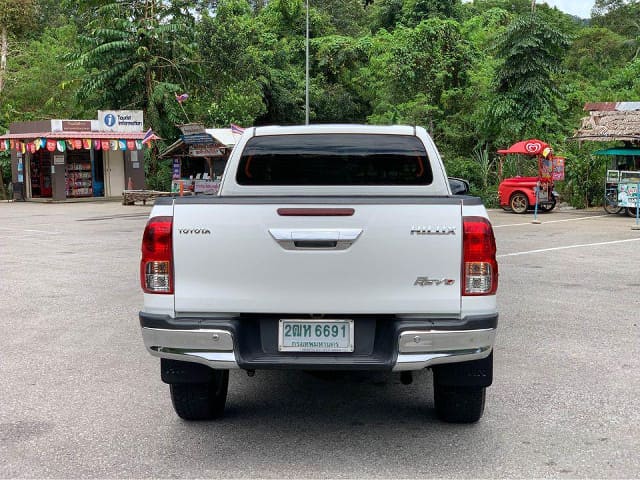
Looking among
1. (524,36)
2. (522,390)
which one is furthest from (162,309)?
(524,36)

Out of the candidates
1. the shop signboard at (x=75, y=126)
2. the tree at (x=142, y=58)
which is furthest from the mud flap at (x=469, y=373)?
the tree at (x=142, y=58)

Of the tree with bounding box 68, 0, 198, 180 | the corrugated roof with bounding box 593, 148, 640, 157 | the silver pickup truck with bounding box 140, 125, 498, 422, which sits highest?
the tree with bounding box 68, 0, 198, 180

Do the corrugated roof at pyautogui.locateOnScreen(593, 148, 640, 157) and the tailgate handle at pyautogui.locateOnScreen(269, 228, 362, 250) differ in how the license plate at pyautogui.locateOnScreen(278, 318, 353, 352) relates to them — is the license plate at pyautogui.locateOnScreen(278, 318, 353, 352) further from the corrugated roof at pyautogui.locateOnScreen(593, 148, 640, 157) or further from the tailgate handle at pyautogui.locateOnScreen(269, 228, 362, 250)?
the corrugated roof at pyautogui.locateOnScreen(593, 148, 640, 157)

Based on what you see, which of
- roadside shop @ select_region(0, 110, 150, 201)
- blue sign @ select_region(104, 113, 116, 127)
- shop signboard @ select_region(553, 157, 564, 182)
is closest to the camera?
shop signboard @ select_region(553, 157, 564, 182)

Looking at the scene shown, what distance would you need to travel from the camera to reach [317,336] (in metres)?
4.16

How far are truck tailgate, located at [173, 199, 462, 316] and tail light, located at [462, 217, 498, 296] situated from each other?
0.06m

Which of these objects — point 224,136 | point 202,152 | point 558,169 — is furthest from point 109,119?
point 558,169

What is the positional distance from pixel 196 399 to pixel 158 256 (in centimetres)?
103

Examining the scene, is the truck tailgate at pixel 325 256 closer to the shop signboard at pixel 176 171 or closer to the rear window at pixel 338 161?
the rear window at pixel 338 161

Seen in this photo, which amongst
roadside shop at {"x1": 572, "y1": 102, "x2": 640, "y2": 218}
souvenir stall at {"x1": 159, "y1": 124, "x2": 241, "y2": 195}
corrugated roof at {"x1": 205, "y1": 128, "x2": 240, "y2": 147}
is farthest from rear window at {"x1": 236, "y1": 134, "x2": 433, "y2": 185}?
corrugated roof at {"x1": 205, "y1": 128, "x2": 240, "y2": 147}

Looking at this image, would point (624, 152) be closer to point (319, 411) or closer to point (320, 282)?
point (319, 411)

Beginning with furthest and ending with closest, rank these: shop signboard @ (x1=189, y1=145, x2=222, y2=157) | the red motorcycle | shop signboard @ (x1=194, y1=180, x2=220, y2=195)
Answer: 1. shop signboard @ (x1=189, y1=145, x2=222, y2=157)
2. shop signboard @ (x1=194, y1=180, x2=220, y2=195)
3. the red motorcycle

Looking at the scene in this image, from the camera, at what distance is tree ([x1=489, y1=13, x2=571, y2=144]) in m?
28.7

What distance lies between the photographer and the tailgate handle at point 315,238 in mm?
4051
